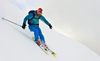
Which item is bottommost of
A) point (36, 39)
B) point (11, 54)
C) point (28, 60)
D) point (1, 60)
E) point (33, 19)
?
point (1, 60)

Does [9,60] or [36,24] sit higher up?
[36,24]

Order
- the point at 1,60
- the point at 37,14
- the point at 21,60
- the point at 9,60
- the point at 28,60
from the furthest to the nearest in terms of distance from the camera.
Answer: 1. the point at 37,14
2. the point at 28,60
3. the point at 21,60
4. the point at 9,60
5. the point at 1,60

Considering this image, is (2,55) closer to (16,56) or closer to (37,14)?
(16,56)

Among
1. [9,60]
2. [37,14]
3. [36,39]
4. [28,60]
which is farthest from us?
[37,14]

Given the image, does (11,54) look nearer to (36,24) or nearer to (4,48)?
(4,48)

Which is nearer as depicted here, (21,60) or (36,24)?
(21,60)

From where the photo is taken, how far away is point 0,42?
237 centimetres

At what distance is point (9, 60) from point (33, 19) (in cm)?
279

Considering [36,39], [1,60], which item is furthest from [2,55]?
[36,39]

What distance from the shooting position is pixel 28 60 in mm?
2311

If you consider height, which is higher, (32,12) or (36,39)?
(32,12)

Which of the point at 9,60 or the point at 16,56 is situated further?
the point at 16,56

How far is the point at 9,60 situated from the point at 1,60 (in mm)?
164

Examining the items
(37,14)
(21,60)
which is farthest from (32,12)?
(21,60)
